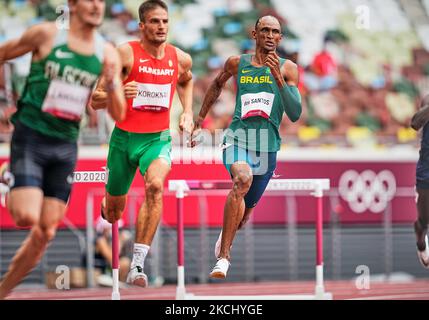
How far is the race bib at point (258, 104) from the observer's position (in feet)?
24.5

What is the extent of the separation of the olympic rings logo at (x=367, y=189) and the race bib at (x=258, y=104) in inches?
227

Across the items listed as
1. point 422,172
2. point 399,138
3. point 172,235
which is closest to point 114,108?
point 422,172

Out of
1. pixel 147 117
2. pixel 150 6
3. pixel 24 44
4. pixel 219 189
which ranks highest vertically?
pixel 150 6

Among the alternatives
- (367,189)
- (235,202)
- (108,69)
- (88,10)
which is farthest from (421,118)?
(367,189)

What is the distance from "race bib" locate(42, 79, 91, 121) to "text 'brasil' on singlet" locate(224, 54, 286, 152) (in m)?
1.72

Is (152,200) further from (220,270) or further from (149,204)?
(220,270)

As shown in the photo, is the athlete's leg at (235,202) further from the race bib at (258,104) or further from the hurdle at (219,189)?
the hurdle at (219,189)

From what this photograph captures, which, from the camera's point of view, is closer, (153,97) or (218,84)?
(153,97)

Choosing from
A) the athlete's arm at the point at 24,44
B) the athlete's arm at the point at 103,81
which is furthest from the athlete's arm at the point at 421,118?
the athlete's arm at the point at 24,44

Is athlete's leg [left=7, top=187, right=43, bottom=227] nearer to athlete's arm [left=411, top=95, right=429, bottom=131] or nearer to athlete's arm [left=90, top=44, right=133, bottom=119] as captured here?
athlete's arm [left=90, top=44, right=133, bottom=119]

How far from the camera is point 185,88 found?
748 centimetres

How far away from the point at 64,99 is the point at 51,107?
9 cm

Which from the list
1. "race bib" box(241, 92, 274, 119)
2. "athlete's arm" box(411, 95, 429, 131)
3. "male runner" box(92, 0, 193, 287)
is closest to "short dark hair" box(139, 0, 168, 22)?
"male runner" box(92, 0, 193, 287)
